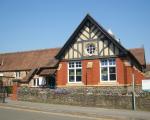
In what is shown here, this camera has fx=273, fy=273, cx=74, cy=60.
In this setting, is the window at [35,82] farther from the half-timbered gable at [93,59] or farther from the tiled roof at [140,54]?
the tiled roof at [140,54]

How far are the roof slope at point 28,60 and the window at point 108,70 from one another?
1005 cm

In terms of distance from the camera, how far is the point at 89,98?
23.3 m

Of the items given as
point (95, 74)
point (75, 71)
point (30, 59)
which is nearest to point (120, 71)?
point (95, 74)

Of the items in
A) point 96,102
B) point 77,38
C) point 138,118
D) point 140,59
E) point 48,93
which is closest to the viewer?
point 138,118

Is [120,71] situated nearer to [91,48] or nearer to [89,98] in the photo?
[91,48]

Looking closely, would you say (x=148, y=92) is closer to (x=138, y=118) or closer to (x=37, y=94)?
(x=138, y=118)

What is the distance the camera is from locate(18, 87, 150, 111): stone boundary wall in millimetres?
20391

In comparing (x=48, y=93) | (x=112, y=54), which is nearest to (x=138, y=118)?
(x=48, y=93)

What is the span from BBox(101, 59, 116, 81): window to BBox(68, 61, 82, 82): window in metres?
2.89

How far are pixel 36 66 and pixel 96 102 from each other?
20.1 m

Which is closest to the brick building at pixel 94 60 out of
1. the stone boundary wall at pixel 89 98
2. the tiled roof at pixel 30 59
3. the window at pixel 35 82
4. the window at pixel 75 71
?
the window at pixel 75 71

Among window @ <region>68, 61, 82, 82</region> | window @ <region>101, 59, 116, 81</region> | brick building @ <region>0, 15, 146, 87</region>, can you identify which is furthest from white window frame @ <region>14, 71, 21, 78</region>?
window @ <region>101, 59, 116, 81</region>

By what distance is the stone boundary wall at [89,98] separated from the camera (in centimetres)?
2039

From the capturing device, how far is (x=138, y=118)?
1581 centimetres
